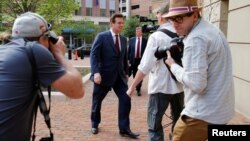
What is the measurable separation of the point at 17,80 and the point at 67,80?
0.30m

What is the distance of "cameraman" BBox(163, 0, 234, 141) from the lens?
289cm

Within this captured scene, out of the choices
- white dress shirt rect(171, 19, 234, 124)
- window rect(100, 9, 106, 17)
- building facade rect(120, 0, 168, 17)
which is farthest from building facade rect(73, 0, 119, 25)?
white dress shirt rect(171, 19, 234, 124)

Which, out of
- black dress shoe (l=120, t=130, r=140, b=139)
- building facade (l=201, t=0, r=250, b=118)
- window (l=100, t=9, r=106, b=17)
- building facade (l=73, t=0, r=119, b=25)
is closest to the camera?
black dress shoe (l=120, t=130, r=140, b=139)

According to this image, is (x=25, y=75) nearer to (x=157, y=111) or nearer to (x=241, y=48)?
(x=157, y=111)

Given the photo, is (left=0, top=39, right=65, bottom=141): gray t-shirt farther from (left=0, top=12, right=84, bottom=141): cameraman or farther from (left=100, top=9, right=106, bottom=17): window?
(left=100, top=9, right=106, bottom=17): window

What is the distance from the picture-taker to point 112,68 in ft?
19.6

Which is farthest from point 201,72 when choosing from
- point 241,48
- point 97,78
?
point 241,48

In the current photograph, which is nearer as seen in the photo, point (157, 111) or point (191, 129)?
point (191, 129)

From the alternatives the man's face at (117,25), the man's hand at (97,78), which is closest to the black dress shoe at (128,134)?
the man's hand at (97,78)

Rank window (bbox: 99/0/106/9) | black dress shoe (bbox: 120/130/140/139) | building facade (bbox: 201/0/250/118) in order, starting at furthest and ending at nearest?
window (bbox: 99/0/106/9) → building facade (bbox: 201/0/250/118) → black dress shoe (bbox: 120/130/140/139)

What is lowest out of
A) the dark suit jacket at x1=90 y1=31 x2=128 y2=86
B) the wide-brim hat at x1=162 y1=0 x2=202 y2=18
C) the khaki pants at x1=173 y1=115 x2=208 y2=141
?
the khaki pants at x1=173 y1=115 x2=208 y2=141

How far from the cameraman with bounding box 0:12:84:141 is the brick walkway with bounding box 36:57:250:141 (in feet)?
12.1

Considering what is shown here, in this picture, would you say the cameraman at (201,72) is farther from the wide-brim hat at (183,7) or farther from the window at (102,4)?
the window at (102,4)

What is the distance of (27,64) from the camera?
2.14 meters
